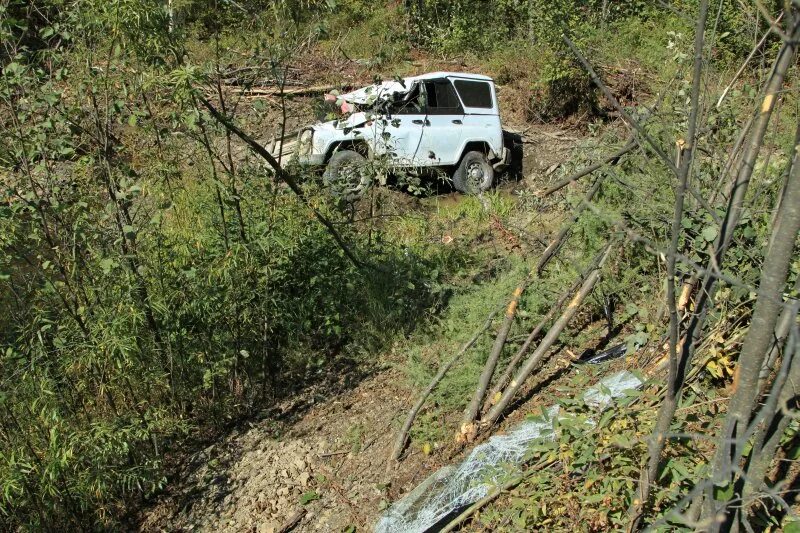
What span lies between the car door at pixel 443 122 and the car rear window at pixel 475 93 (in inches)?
8.2

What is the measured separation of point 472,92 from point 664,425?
31.6ft

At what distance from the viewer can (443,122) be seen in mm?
11055

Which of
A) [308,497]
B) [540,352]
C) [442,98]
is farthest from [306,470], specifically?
[442,98]

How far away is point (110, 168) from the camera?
4336 mm

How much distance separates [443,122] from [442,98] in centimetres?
Result: 43

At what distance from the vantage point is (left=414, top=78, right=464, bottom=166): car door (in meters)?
10.8

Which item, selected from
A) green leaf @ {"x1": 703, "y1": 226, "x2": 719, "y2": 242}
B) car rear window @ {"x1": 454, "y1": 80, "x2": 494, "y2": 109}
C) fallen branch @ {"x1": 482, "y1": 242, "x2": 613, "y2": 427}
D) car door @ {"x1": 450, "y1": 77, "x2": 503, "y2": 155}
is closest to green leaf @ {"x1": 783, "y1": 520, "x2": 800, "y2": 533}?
green leaf @ {"x1": 703, "y1": 226, "x2": 719, "y2": 242}

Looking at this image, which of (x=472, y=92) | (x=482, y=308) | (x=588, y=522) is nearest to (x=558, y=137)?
(x=472, y=92)

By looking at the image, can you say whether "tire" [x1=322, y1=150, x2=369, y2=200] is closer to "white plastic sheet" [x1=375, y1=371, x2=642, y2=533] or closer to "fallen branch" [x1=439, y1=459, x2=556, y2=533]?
"white plastic sheet" [x1=375, y1=371, x2=642, y2=533]

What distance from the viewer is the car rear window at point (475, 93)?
11.5 m

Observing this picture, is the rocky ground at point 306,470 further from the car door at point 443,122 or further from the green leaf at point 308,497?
the car door at point 443,122

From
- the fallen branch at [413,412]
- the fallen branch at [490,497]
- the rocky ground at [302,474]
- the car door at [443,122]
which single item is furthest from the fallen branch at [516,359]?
the car door at [443,122]

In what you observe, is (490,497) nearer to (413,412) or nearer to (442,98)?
(413,412)

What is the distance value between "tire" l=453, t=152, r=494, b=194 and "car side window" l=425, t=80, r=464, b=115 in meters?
0.74
